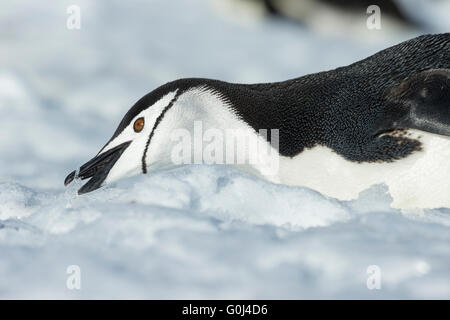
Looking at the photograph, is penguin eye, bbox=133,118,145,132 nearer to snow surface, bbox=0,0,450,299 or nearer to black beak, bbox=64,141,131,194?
black beak, bbox=64,141,131,194

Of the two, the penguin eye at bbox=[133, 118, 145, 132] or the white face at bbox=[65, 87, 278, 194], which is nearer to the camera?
the white face at bbox=[65, 87, 278, 194]

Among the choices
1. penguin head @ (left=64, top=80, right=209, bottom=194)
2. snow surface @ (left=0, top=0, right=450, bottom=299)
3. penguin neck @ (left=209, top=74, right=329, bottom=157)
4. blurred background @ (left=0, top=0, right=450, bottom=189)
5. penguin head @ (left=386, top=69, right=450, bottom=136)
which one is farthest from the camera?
blurred background @ (left=0, top=0, right=450, bottom=189)

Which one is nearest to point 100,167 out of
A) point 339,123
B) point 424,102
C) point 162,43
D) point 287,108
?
point 287,108

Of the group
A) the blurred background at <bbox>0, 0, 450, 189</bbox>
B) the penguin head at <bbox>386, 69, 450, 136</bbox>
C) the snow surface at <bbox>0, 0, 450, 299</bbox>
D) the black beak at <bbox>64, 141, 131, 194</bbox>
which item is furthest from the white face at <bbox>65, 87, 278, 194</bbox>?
the blurred background at <bbox>0, 0, 450, 189</bbox>

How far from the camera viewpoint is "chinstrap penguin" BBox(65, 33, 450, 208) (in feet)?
5.90

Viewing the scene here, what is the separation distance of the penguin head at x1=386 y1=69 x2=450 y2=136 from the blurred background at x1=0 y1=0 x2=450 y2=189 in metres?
2.80

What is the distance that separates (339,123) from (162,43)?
168 inches

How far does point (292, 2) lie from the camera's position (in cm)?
563

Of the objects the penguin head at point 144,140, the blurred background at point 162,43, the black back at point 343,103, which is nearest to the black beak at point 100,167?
the penguin head at point 144,140

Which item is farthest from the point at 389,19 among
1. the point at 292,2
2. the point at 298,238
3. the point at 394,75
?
the point at 298,238

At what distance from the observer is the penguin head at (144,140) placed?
6.70 feet

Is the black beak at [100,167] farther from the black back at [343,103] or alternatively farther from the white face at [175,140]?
the black back at [343,103]

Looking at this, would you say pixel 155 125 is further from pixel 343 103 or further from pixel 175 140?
pixel 343 103
